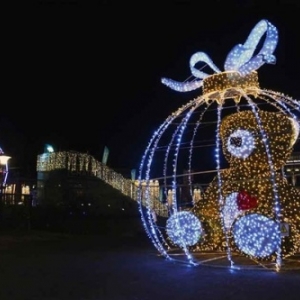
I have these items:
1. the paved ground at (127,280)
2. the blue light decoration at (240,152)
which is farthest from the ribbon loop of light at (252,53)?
the paved ground at (127,280)

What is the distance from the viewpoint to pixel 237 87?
941cm

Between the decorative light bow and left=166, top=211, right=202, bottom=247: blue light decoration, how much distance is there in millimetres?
2392

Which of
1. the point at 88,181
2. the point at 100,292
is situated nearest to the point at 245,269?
the point at 100,292

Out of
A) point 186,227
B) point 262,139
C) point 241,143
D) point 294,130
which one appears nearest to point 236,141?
point 241,143

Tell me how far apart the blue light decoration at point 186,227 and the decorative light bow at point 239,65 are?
239 cm

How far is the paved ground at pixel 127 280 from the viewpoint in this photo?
20.3 ft

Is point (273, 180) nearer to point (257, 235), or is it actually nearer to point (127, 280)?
point (257, 235)

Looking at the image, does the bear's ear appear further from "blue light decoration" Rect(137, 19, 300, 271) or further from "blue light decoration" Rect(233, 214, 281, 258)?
"blue light decoration" Rect(233, 214, 281, 258)

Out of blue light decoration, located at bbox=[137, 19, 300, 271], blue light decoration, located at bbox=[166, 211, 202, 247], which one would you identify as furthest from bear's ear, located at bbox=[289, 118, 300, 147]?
blue light decoration, located at bbox=[166, 211, 202, 247]

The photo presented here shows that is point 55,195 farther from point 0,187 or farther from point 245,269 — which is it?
point 245,269

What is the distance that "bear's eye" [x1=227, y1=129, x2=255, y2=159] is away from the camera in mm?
9508

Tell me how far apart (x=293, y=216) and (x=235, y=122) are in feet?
6.92

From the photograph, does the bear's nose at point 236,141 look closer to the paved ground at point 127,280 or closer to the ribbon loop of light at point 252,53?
the ribbon loop of light at point 252,53

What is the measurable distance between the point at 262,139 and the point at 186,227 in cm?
225
